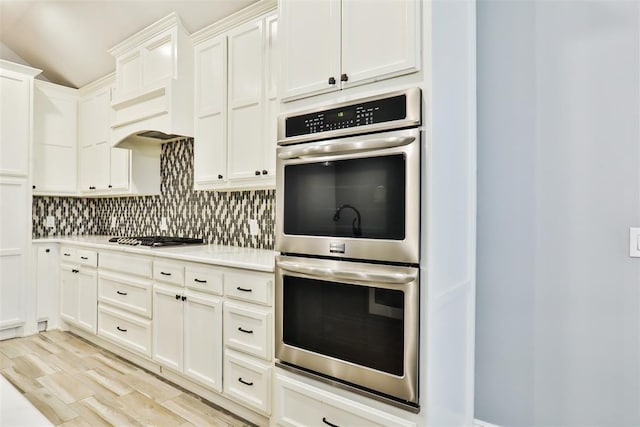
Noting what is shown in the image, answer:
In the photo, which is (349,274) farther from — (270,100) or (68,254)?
(68,254)

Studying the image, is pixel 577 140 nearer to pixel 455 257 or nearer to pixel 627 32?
pixel 627 32

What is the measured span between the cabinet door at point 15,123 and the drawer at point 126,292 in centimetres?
153

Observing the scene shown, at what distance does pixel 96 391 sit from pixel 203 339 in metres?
0.92

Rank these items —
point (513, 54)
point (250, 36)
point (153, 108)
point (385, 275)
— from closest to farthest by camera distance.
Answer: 1. point (385, 275)
2. point (513, 54)
3. point (250, 36)
4. point (153, 108)

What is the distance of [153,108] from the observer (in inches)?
127

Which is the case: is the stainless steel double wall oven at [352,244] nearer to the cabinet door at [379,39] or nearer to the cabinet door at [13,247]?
the cabinet door at [379,39]

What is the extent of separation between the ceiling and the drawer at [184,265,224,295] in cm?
186

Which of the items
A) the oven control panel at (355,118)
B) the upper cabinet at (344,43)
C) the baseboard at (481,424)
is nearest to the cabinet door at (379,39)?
the upper cabinet at (344,43)

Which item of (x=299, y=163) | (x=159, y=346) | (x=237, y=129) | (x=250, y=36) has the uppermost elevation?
(x=250, y=36)

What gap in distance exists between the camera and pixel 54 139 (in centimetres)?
430

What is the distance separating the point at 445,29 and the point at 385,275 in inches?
40.3

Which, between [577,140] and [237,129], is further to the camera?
[237,129]

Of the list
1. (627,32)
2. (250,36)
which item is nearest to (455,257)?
(627,32)

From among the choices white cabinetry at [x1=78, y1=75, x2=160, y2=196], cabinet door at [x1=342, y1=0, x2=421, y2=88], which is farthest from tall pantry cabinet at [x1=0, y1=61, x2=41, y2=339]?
cabinet door at [x1=342, y1=0, x2=421, y2=88]
